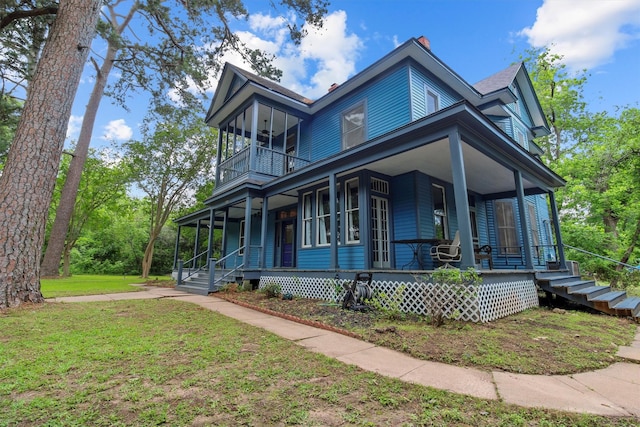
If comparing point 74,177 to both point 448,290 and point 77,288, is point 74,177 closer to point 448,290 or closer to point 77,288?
point 77,288

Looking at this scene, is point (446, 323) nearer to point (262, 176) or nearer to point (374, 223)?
point (374, 223)

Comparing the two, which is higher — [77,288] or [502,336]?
[77,288]

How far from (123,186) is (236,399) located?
2190cm

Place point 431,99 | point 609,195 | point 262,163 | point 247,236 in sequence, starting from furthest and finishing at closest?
1. point 609,195
2. point 262,163
3. point 247,236
4. point 431,99

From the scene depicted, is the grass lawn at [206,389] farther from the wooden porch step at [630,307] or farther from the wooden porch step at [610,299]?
the wooden porch step at [610,299]

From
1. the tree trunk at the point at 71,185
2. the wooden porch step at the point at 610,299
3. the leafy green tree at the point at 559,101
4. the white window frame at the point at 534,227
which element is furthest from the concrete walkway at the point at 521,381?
the leafy green tree at the point at 559,101

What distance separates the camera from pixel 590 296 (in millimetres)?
6328

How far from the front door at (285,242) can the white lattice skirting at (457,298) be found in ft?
16.3

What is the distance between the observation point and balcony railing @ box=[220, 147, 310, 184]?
34.7 ft

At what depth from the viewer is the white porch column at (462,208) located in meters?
4.79

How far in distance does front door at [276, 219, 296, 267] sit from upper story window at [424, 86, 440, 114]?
6330mm

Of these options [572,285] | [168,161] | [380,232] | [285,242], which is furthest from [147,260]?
[572,285]

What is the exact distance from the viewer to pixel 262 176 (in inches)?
408

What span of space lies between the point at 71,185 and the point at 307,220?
40.8 feet
